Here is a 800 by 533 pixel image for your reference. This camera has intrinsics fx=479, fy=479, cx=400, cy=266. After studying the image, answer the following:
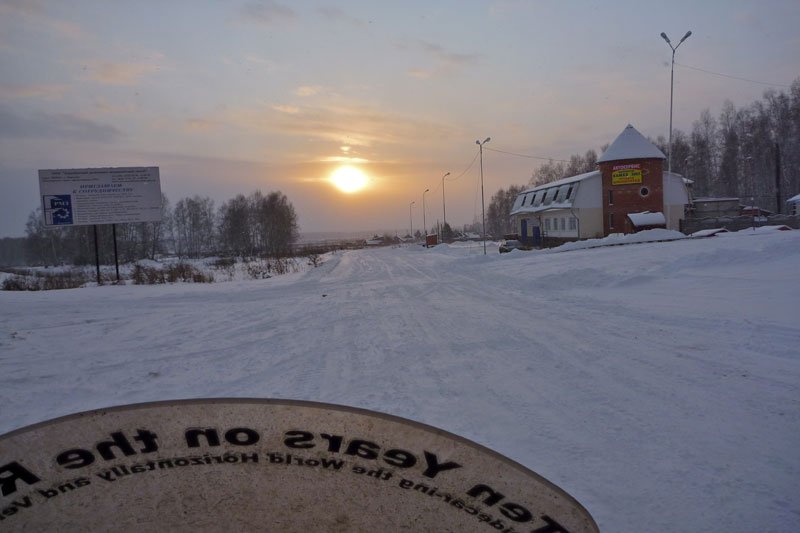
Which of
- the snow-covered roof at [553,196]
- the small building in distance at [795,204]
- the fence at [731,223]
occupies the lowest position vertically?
the fence at [731,223]

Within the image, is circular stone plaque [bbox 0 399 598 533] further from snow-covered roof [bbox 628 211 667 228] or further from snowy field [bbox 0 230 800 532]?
snow-covered roof [bbox 628 211 667 228]

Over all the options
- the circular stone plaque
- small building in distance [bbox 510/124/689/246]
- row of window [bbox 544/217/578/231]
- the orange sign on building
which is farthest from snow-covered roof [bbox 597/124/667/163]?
the circular stone plaque

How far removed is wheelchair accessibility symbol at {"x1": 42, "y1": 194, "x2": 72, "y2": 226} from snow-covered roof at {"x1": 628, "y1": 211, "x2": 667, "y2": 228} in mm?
38140

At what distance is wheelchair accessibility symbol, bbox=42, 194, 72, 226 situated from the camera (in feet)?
77.7

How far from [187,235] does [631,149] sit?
94.4 metres

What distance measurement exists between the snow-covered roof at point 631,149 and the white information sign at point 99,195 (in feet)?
120

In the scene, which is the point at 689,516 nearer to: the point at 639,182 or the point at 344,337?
the point at 344,337

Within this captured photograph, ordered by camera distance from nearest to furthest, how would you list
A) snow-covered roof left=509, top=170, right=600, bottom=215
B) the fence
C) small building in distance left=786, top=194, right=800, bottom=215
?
the fence
snow-covered roof left=509, top=170, right=600, bottom=215
small building in distance left=786, top=194, right=800, bottom=215

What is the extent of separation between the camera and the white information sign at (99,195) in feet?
77.7

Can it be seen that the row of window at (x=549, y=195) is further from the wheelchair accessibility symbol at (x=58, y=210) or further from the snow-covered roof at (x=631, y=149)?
the wheelchair accessibility symbol at (x=58, y=210)

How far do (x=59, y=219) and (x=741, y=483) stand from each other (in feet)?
93.7

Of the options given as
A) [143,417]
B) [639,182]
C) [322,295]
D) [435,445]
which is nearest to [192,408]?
[143,417]

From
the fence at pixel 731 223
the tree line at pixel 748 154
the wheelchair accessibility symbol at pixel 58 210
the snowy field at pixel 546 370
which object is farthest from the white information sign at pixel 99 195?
the tree line at pixel 748 154

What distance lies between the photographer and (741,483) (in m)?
3.43
